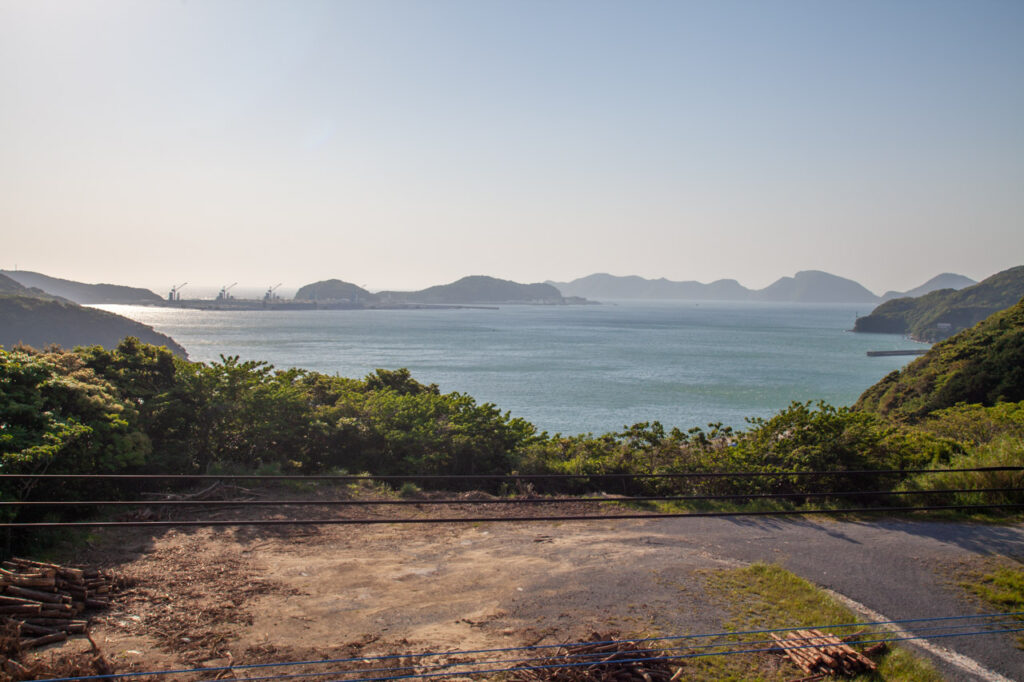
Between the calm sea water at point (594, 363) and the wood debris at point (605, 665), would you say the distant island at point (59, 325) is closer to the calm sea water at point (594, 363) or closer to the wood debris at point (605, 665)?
the calm sea water at point (594, 363)

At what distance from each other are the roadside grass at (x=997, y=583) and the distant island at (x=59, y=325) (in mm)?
71684

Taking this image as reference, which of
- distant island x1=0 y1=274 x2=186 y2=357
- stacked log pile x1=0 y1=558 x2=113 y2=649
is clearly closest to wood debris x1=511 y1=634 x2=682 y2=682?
stacked log pile x1=0 y1=558 x2=113 y2=649

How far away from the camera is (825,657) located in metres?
6.83

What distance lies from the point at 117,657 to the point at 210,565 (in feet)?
9.10

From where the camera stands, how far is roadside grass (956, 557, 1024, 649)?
8492 mm

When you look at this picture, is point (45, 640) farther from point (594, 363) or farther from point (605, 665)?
point (594, 363)

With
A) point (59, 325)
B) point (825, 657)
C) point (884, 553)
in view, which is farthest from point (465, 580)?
point (59, 325)

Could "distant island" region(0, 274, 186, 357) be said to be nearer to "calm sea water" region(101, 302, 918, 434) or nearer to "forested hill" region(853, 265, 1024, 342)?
"calm sea water" region(101, 302, 918, 434)

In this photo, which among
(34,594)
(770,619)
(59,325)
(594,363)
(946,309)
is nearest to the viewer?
(34,594)

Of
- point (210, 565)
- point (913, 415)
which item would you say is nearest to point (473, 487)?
point (210, 565)

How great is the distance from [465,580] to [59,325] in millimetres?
82205

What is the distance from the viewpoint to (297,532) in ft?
36.4

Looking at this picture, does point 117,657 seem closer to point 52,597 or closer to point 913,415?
point 52,597

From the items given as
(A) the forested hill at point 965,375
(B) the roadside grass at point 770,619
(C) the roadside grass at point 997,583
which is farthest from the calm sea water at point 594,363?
(B) the roadside grass at point 770,619
